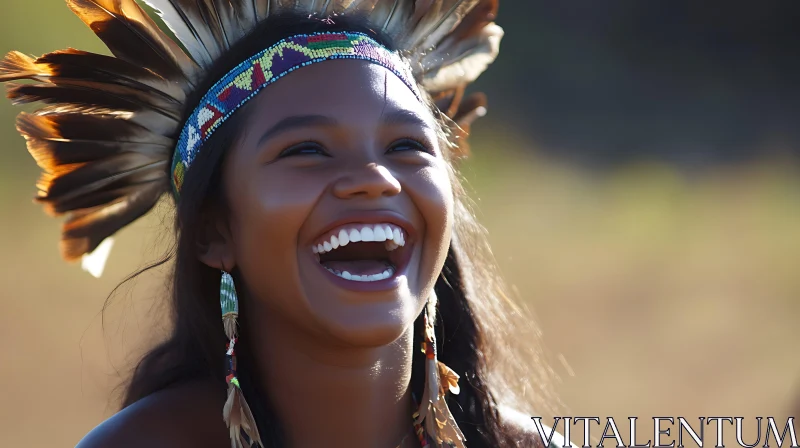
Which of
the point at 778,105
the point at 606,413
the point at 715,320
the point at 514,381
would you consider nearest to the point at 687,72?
the point at 778,105

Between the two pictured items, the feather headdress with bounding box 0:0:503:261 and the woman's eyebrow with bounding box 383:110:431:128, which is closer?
the woman's eyebrow with bounding box 383:110:431:128

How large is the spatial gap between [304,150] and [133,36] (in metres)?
0.62

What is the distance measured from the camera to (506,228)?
8.55 m

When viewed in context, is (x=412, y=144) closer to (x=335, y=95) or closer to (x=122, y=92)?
(x=335, y=95)

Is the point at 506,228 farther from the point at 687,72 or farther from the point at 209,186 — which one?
the point at 209,186

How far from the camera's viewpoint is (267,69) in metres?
2.55

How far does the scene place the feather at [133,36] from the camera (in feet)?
8.79

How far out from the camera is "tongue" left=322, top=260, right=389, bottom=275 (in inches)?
95.7

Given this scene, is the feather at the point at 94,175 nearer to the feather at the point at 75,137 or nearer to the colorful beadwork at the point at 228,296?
the feather at the point at 75,137

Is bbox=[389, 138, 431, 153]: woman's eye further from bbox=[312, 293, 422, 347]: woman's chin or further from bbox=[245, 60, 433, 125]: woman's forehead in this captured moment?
bbox=[312, 293, 422, 347]: woman's chin

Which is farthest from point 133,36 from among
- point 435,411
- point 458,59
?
point 435,411

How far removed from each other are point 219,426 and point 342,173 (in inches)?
26.1

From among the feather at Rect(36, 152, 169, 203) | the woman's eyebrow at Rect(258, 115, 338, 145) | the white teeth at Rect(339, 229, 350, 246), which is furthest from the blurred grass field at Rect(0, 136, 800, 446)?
the white teeth at Rect(339, 229, 350, 246)

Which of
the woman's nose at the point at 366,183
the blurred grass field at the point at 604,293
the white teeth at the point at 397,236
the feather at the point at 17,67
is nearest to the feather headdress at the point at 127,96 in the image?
the feather at the point at 17,67
